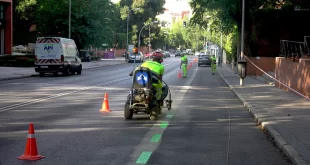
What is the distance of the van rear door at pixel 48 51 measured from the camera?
3075 cm

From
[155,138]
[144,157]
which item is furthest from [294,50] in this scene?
[144,157]

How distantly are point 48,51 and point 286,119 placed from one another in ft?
73.1

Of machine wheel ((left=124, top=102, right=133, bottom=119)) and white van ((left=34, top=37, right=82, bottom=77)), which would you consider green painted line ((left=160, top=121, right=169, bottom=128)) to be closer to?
machine wheel ((left=124, top=102, right=133, bottom=119))

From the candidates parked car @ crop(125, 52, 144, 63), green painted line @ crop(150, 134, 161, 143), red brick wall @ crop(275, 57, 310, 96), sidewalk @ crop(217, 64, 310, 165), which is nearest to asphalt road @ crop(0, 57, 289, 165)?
green painted line @ crop(150, 134, 161, 143)

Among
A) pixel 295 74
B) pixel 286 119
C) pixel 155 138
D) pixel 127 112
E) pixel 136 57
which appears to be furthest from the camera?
pixel 136 57

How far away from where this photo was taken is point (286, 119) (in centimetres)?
1152

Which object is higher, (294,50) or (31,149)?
(294,50)

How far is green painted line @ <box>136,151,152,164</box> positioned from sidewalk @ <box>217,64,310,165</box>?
232cm

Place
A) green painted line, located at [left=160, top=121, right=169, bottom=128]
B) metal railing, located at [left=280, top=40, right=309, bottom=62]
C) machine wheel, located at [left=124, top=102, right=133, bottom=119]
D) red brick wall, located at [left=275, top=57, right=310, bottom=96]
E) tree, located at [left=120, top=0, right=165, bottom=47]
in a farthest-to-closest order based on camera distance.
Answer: tree, located at [left=120, top=0, right=165, bottom=47] → metal railing, located at [left=280, top=40, right=309, bottom=62] → red brick wall, located at [left=275, top=57, right=310, bottom=96] → machine wheel, located at [left=124, top=102, right=133, bottom=119] → green painted line, located at [left=160, top=121, right=169, bottom=128]

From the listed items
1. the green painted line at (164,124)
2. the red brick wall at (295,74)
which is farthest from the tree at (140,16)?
the green painted line at (164,124)

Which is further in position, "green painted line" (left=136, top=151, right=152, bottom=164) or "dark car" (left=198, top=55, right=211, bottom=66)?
"dark car" (left=198, top=55, right=211, bottom=66)

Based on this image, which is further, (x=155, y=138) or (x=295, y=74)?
(x=295, y=74)

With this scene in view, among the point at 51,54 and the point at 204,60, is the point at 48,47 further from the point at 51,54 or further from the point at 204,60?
the point at 204,60

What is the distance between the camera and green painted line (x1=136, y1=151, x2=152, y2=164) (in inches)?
281
